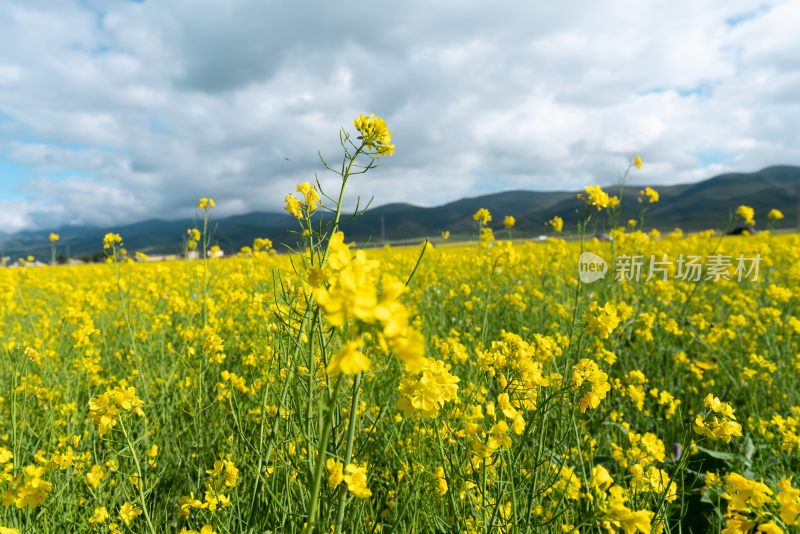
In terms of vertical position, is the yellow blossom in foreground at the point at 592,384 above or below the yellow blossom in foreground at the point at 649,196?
below

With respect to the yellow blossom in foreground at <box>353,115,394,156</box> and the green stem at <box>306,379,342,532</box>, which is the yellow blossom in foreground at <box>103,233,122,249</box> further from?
the green stem at <box>306,379,342,532</box>

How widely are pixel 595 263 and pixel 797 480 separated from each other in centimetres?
218

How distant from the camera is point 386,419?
2.48 metres

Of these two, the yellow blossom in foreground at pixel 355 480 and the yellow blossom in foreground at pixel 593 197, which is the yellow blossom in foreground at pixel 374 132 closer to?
the yellow blossom in foreground at pixel 355 480

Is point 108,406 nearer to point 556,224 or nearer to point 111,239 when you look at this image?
point 111,239

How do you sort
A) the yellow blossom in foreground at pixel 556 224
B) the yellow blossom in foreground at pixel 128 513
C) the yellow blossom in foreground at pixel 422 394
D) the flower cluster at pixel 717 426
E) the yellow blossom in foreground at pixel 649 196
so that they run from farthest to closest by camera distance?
the yellow blossom in foreground at pixel 556 224, the yellow blossom in foreground at pixel 649 196, the yellow blossom in foreground at pixel 128 513, the flower cluster at pixel 717 426, the yellow blossom in foreground at pixel 422 394

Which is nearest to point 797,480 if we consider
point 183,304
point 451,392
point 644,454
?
point 644,454

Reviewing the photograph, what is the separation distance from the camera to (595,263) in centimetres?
415

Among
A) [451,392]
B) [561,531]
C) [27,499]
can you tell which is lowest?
[561,531]

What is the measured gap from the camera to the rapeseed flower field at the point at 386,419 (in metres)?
1.26

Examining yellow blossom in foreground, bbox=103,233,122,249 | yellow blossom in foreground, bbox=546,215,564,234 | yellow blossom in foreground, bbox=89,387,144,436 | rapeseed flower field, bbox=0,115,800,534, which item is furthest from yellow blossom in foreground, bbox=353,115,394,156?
yellow blossom in foreground, bbox=546,215,564,234

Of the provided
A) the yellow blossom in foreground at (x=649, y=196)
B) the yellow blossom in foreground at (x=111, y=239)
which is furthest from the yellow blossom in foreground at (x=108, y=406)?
the yellow blossom in foreground at (x=649, y=196)

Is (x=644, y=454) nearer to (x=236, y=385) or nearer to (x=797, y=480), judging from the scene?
(x=797, y=480)

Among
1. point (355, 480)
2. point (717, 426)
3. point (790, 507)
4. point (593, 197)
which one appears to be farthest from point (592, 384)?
point (593, 197)
